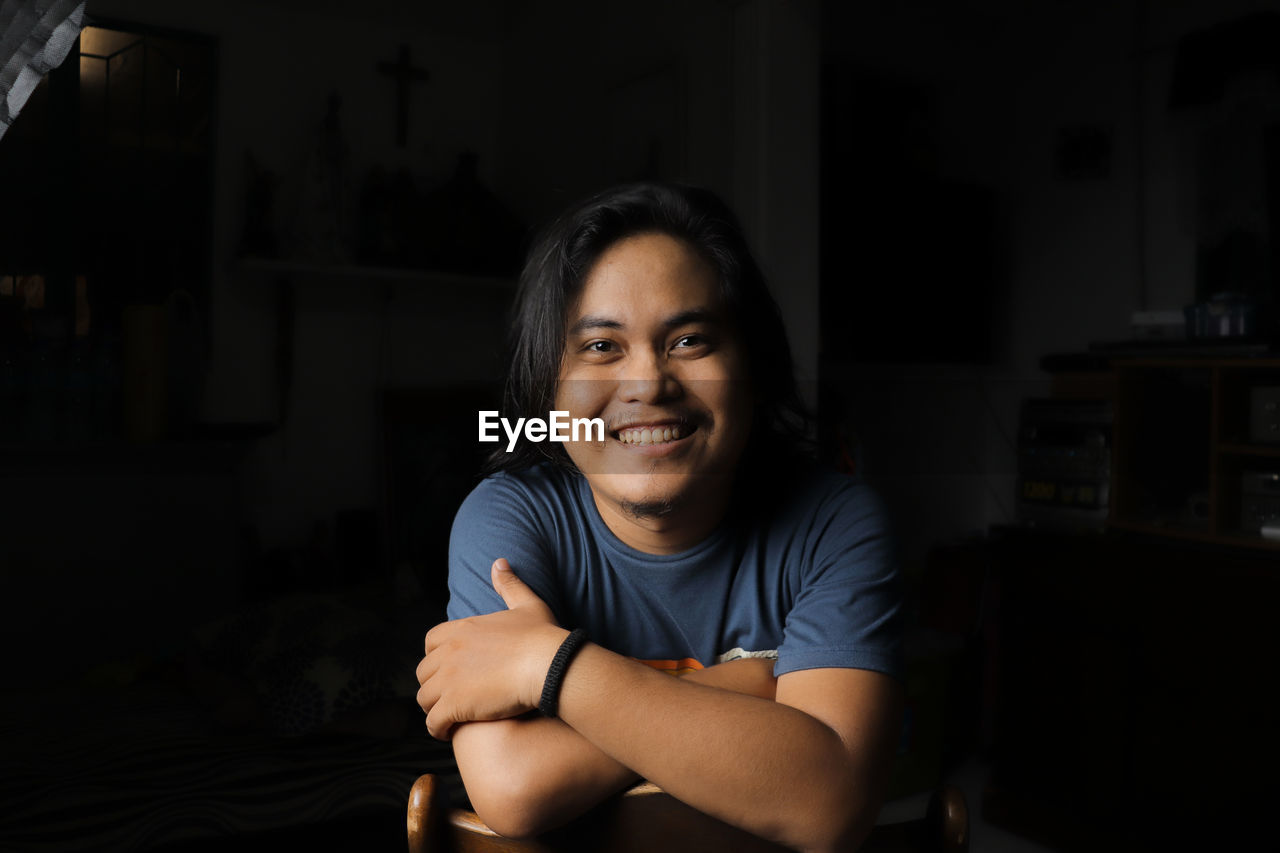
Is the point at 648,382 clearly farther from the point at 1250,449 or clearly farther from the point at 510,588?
the point at 1250,449


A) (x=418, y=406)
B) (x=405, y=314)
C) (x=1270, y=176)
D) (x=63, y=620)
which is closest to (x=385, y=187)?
(x=405, y=314)

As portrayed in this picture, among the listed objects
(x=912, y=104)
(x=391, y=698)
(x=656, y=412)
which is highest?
(x=912, y=104)

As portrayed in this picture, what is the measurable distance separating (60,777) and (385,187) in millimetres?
2020

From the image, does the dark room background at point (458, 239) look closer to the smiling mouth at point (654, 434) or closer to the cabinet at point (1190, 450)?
the cabinet at point (1190, 450)

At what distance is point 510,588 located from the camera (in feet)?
2.92

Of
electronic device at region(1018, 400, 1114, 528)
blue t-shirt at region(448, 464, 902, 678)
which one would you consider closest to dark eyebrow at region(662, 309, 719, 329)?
blue t-shirt at region(448, 464, 902, 678)

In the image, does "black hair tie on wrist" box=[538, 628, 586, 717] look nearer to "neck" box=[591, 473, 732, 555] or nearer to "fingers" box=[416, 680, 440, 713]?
"fingers" box=[416, 680, 440, 713]

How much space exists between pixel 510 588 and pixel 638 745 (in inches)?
8.5

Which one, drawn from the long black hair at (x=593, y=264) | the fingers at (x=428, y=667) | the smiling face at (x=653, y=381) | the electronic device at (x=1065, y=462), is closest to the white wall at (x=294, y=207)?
the electronic device at (x=1065, y=462)

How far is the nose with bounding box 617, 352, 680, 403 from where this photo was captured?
0.91 metres

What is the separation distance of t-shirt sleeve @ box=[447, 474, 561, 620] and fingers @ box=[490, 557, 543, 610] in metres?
0.02

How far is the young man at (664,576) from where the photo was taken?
763mm

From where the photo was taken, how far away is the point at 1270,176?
2.49 m

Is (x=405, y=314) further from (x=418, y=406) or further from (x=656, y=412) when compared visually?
(x=656, y=412)
